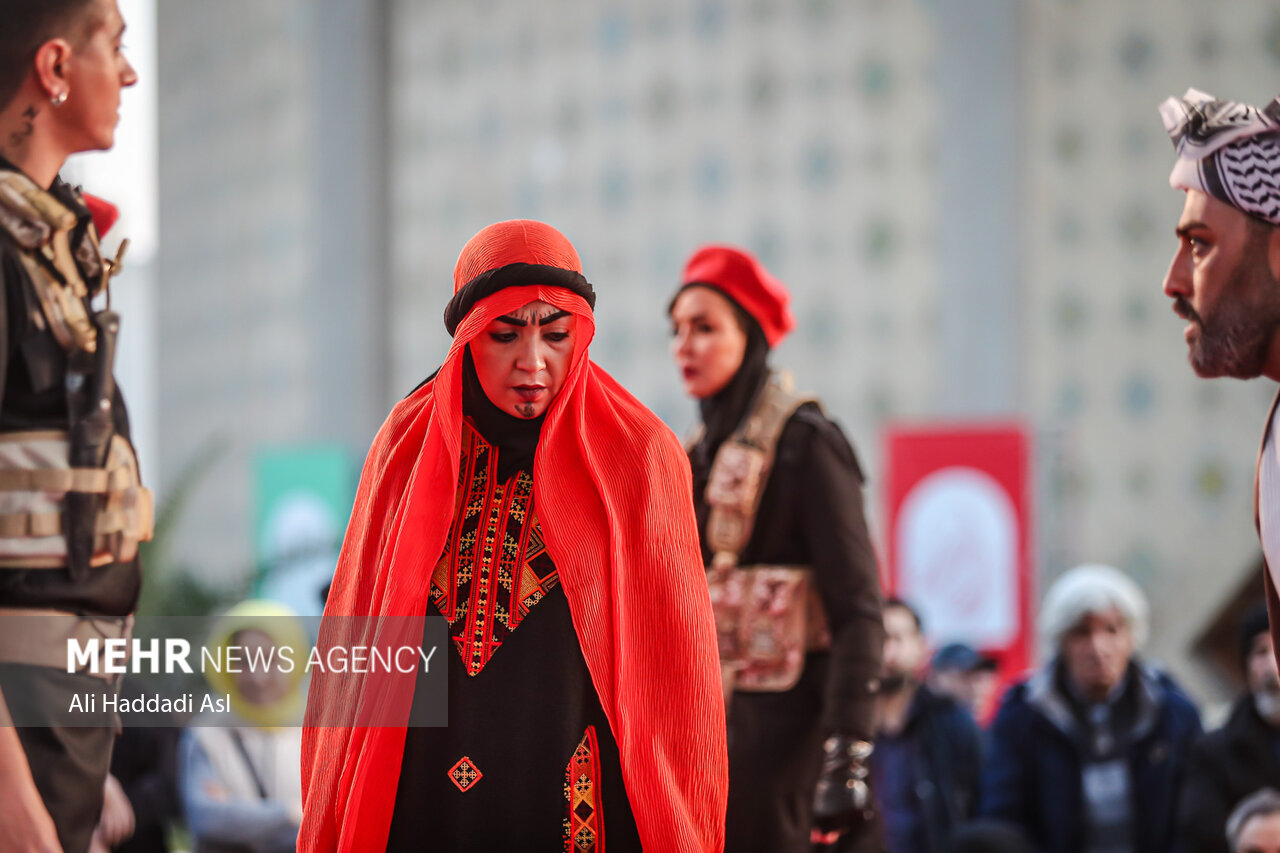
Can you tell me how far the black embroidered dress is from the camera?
1.91 m

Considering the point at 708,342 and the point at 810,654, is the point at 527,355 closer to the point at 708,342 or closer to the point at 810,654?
the point at 708,342

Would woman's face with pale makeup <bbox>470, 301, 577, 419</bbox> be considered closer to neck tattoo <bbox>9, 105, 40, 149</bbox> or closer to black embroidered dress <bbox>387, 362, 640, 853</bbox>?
black embroidered dress <bbox>387, 362, 640, 853</bbox>

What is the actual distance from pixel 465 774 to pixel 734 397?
4.87 ft

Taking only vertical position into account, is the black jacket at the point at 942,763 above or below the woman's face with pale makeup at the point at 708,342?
below

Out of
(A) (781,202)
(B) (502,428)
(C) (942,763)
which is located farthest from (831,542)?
(A) (781,202)

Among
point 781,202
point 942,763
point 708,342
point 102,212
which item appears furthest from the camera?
point 781,202

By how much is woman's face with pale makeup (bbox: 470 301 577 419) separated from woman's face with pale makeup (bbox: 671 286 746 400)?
114 cm

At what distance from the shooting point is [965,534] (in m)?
7.07

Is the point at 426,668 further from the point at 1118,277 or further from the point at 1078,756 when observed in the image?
the point at 1118,277

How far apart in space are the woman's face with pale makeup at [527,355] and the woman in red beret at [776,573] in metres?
1.09

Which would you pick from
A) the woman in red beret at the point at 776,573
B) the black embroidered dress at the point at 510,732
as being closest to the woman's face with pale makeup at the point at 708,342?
the woman in red beret at the point at 776,573

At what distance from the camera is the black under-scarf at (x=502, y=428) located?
2.09 m

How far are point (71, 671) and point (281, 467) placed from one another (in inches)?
318

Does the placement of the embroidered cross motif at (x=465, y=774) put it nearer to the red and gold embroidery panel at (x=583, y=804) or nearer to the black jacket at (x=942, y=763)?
the red and gold embroidery panel at (x=583, y=804)
